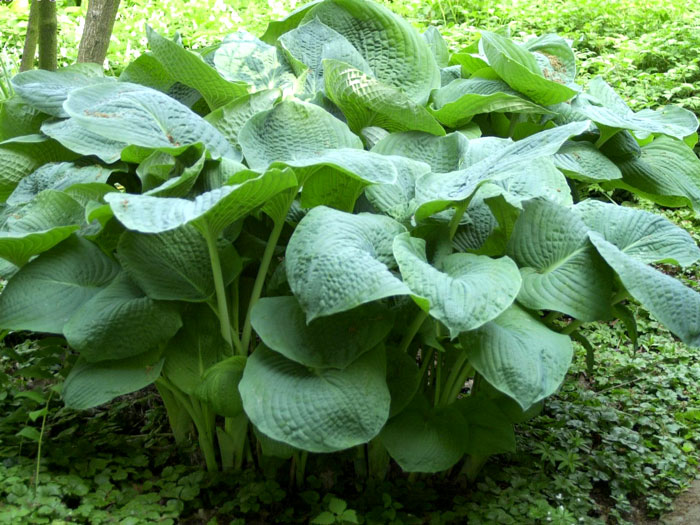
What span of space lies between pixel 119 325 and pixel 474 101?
1.07m

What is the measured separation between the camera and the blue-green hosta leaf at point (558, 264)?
1.51 metres

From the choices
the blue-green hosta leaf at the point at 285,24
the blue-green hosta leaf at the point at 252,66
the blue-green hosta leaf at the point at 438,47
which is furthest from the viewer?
the blue-green hosta leaf at the point at 438,47

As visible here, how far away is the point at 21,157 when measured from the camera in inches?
76.1

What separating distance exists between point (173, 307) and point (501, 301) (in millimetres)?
716

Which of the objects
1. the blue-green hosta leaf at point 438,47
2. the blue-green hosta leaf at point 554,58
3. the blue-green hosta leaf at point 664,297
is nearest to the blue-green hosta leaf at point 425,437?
the blue-green hosta leaf at point 664,297

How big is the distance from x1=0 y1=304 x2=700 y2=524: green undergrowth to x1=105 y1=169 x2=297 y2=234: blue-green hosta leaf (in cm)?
69

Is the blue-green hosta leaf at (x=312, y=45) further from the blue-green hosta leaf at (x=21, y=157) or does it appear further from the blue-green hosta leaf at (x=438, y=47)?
the blue-green hosta leaf at (x=21, y=157)

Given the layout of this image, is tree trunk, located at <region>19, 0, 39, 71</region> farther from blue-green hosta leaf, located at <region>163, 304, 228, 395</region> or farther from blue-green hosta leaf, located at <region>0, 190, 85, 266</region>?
blue-green hosta leaf, located at <region>163, 304, 228, 395</region>

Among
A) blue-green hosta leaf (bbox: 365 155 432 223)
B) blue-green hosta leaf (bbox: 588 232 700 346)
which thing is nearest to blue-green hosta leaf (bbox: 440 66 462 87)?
blue-green hosta leaf (bbox: 365 155 432 223)

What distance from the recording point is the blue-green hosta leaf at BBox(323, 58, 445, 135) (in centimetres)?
178

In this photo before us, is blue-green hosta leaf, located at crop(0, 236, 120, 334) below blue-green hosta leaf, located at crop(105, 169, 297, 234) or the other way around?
below

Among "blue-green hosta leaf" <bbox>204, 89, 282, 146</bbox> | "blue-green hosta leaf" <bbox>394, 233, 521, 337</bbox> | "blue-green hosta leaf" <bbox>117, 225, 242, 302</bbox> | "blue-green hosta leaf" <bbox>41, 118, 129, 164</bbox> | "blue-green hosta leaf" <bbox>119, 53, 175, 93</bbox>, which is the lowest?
"blue-green hosta leaf" <bbox>117, 225, 242, 302</bbox>

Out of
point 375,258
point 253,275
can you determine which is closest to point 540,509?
point 375,258

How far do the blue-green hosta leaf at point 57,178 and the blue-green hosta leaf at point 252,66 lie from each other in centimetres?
44
